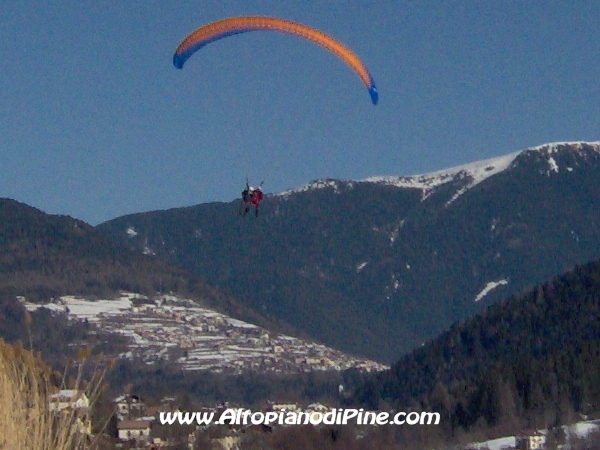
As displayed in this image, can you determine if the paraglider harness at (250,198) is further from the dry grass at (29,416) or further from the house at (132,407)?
the house at (132,407)

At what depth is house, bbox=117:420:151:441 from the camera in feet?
235

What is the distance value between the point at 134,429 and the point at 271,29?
130ft

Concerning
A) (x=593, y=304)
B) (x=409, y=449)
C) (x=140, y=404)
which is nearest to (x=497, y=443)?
(x=409, y=449)

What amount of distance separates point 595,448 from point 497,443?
1518 cm

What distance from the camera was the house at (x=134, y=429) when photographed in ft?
235

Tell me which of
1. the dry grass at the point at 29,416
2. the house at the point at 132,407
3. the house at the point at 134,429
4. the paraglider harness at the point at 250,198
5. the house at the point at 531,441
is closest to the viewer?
the dry grass at the point at 29,416

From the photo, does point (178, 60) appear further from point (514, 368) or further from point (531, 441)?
point (514, 368)

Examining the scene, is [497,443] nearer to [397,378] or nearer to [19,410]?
[397,378]

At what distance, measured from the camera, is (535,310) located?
598 ft

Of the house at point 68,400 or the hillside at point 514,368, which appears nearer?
the house at point 68,400

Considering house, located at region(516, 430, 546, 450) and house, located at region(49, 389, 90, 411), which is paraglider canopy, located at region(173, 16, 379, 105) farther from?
house, located at region(516, 430, 546, 450)

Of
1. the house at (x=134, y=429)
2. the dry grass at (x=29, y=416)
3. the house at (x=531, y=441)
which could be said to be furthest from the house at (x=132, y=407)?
the dry grass at (x=29, y=416)

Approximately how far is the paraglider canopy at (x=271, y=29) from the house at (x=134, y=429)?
2992 cm

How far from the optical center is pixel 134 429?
77.8 m
